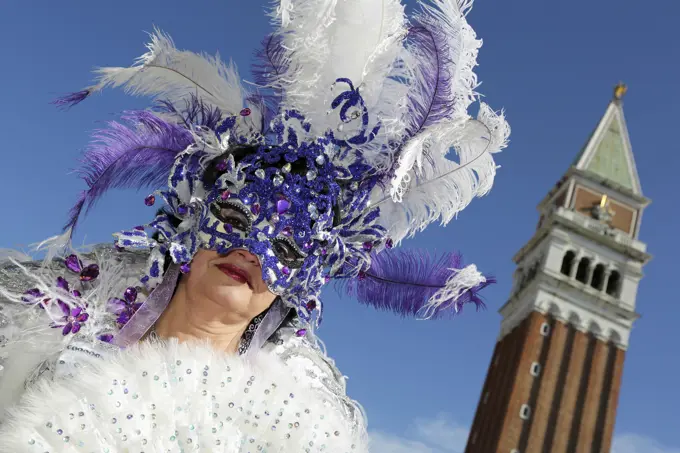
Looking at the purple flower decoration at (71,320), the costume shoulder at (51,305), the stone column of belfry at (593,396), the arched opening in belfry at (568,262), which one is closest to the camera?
the costume shoulder at (51,305)

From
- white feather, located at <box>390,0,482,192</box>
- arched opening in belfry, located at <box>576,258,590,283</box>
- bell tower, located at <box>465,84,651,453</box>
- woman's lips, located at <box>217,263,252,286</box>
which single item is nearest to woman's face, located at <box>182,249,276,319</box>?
woman's lips, located at <box>217,263,252,286</box>

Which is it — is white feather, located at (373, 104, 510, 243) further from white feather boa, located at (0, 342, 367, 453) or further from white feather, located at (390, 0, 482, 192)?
white feather boa, located at (0, 342, 367, 453)

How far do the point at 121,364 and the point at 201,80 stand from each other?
98cm

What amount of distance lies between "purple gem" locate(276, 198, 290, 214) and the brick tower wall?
19847 mm

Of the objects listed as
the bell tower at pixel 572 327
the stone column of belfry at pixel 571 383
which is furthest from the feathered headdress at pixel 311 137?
the stone column of belfry at pixel 571 383

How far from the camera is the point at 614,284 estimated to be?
22250 mm

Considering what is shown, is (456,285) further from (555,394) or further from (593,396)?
(593,396)

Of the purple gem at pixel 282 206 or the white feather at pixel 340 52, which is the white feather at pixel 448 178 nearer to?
the white feather at pixel 340 52

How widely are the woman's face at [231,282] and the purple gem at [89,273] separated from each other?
0.97ft

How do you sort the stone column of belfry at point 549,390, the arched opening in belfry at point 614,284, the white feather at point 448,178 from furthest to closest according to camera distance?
the arched opening in belfry at point 614,284
the stone column of belfry at point 549,390
the white feather at point 448,178

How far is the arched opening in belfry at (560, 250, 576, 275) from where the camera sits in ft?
72.8

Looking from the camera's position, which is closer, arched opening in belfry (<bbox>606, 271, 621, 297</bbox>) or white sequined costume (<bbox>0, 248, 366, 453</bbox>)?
white sequined costume (<bbox>0, 248, 366, 453</bbox>)

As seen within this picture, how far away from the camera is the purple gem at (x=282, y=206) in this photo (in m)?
2.01

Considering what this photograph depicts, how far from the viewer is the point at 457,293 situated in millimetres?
2398
